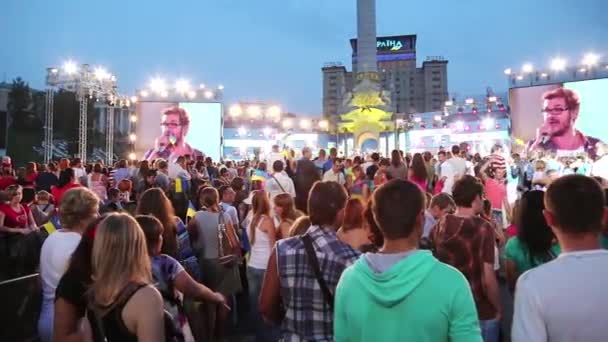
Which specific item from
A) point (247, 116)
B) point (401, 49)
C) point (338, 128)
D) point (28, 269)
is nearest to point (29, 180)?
point (28, 269)

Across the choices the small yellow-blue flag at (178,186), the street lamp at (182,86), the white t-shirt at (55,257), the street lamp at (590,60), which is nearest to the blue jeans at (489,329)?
the white t-shirt at (55,257)

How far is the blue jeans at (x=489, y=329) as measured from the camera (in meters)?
3.86

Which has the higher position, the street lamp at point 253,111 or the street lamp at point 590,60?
the street lamp at point 590,60

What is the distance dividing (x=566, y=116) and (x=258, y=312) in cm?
2975

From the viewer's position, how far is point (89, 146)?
134 feet

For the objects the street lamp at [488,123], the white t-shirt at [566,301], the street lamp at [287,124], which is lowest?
the white t-shirt at [566,301]

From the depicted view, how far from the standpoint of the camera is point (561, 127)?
29766mm

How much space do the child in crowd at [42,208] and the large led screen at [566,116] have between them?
2692cm

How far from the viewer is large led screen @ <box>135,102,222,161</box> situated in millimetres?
30516

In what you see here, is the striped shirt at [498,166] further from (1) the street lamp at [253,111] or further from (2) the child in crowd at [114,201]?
(1) the street lamp at [253,111]

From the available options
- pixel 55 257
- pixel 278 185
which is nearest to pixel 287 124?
pixel 278 185

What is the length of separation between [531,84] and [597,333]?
35.0 m

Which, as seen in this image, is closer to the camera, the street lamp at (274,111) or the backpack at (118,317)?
the backpack at (118,317)

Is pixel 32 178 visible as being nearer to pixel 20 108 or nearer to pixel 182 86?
pixel 182 86
